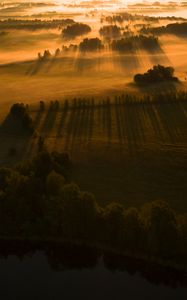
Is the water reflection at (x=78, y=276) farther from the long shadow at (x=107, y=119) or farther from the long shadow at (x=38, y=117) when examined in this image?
the long shadow at (x=38, y=117)

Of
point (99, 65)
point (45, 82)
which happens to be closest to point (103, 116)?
point (45, 82)

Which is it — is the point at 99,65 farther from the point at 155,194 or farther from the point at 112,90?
the point at 155,194

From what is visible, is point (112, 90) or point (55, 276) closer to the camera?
point (55, 276)

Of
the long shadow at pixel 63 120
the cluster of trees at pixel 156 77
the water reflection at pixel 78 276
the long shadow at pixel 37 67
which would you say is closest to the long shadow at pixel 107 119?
the long shadow at pixel 63 120

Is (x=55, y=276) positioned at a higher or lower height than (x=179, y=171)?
lower

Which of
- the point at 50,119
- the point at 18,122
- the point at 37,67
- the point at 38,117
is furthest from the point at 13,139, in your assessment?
the point at 37,67

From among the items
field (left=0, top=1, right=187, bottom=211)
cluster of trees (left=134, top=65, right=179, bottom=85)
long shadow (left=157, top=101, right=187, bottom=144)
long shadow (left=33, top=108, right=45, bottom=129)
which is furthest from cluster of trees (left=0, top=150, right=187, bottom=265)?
cluster of trees (left=134, top=65, right=179, bottom=85)

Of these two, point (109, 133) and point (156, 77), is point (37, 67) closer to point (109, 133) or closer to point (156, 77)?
point (156, 77)

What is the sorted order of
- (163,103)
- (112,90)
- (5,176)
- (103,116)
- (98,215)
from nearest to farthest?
(98,215)
(5,176)
(103,116)
(163,103)
(112,90)
